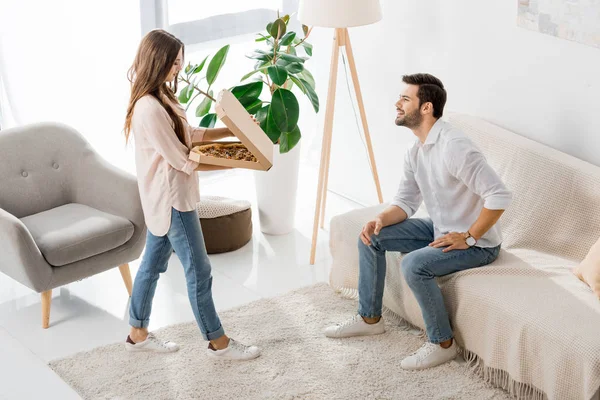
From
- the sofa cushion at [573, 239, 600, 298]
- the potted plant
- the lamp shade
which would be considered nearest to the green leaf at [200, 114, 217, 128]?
the potted plant

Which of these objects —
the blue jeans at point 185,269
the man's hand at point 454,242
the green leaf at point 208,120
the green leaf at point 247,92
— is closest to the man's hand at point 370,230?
the man's hand at point 454,242

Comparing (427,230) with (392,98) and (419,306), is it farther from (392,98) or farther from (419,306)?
(392,98)

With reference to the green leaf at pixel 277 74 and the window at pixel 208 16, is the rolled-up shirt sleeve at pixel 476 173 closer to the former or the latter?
the green leaf at pixel 277 74

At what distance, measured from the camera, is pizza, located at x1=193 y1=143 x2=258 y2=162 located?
309cm

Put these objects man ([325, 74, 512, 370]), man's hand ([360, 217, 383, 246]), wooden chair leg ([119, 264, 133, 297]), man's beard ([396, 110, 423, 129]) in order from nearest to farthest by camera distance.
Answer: man ([325, 74, 512, 370]) → man's beard ([396, 110, 423, 129]) → man's hand ([360, 217, 383, 246]) → wooden chair leg ([119, 264, 133, 297])

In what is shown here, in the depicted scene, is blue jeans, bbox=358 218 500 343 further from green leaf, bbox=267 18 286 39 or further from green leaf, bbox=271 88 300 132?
green leaf, bbox=267 18 286 39

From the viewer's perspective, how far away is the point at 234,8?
495 centimetres

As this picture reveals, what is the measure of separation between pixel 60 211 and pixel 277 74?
3.69 feet

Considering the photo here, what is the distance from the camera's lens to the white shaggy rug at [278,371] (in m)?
3.09

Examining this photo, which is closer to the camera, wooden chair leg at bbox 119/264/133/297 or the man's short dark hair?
the man's short dark hair

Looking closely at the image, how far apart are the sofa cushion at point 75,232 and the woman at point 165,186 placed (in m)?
0.35

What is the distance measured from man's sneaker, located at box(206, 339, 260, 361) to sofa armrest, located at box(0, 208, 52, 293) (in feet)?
2.34

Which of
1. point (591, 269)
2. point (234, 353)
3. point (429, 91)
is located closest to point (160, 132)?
point (234, 353)

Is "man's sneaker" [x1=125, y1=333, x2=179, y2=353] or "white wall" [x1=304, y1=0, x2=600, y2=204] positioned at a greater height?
"white wall" [x1=304, y1=0, x2=600, y2=204]
